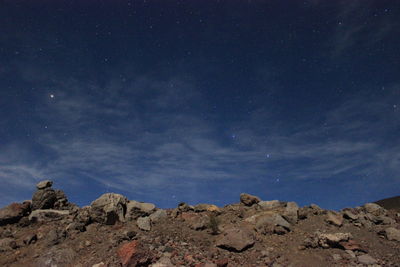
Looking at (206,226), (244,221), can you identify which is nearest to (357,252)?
(244,221)

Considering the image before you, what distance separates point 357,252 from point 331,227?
216cm

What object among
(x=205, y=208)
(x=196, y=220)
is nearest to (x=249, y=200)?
(x=205, y=208)

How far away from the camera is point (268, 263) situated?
11156 millimetres

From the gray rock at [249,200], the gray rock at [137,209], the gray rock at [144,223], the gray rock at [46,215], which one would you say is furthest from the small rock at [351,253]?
the gray rock at [46,215]

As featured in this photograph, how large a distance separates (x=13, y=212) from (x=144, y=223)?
7644mm

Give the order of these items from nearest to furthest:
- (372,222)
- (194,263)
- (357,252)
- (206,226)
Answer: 1. (194,263)
2. (357,252)
3. (206,226)
4. (372,222)

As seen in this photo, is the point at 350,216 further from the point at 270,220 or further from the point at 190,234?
the point at 190,234

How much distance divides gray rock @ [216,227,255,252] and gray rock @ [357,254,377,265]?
4.12 meters

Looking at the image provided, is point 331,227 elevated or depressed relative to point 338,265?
elevated

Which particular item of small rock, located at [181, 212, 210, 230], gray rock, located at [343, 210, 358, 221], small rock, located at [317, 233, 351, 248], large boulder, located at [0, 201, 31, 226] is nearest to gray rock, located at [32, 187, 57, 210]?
large boulder, located at [0, 201, 31, 226]

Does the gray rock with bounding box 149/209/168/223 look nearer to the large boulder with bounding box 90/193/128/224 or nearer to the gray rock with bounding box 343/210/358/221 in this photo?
the large boulder with bounding box 90/193/128/224

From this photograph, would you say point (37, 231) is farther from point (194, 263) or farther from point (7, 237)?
point (194, 263)

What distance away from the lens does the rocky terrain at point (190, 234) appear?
37.7ft

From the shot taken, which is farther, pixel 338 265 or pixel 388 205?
pixel 388 205
